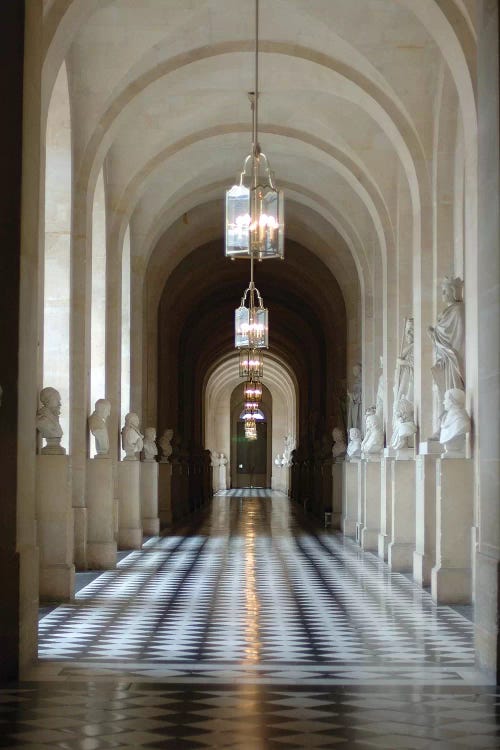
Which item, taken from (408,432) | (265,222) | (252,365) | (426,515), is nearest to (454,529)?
(426,515)

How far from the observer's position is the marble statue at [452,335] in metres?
13.2

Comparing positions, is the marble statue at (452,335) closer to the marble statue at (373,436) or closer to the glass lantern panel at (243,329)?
the glass lantern panel at (243,329)

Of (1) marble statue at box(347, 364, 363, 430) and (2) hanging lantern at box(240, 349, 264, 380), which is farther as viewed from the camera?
(2) hanging lantern at box(240, 349, 264, 380)

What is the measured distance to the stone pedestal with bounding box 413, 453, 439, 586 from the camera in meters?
14.0

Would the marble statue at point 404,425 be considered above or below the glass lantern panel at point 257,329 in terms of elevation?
below

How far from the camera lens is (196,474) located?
3984cm

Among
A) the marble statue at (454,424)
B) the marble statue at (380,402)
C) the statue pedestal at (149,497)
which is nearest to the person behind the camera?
the marble statue at (454,424)

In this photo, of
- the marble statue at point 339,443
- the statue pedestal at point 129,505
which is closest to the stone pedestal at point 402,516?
the statue pedestal at point 129,505

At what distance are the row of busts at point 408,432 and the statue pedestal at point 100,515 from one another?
4.14 m

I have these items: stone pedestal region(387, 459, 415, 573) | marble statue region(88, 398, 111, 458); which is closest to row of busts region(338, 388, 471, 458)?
stone pedestal region(387, 459, 415, 573)

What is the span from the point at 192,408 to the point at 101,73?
2560cm

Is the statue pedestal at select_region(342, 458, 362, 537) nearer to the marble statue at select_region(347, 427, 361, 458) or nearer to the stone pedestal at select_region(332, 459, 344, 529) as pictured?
the marble statue at select_region(347, 427, 361, 458)

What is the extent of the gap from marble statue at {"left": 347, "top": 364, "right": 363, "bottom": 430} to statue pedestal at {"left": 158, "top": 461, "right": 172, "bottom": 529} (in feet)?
15.6

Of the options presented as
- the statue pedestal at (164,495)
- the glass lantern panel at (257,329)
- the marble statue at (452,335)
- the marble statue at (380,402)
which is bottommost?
the statue pedestal at (164,495)
